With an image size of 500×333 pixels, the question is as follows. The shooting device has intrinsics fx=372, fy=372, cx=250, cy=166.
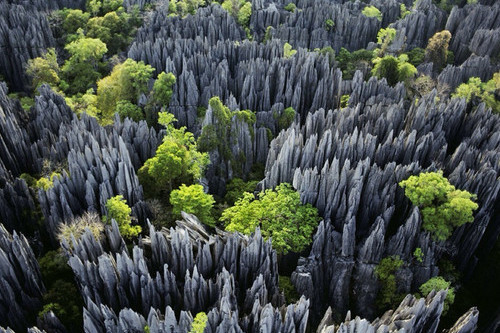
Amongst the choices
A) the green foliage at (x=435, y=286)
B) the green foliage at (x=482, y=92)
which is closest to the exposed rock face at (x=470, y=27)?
the green foliage at (x=482, y=92)

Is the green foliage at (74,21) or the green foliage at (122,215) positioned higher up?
the green foliage at (74,21)

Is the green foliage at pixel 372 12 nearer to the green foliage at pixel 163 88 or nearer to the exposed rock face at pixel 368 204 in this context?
the exposed rock face at pixel 368 204

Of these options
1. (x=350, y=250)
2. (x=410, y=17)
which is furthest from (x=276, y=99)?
(x=410, y=17)

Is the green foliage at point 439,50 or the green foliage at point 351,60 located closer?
the green foliage at point 351,60

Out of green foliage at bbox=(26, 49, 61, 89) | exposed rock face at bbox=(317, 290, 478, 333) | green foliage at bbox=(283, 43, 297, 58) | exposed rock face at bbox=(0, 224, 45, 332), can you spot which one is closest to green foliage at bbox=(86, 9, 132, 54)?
green foliage at bbox=(26, 49, 61, 89)

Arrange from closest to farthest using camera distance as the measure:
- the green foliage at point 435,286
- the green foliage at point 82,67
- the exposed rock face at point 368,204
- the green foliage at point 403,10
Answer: the green foliage at point 435,286, the exposed rock face at point 368,204, the green foliage at point 82,67, the green foliage at point 403,10

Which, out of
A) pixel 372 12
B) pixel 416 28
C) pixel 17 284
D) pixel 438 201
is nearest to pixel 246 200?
pixel 438 201
